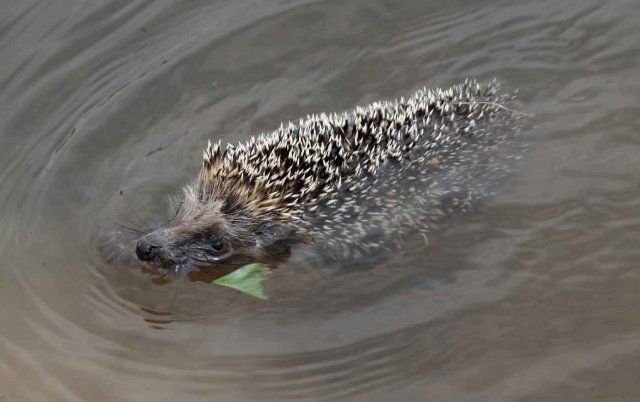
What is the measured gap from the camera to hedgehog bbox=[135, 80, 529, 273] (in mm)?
7441

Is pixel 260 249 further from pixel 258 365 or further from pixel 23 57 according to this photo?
pixel 23 57

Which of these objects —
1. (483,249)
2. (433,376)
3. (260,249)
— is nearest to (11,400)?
(260,249)

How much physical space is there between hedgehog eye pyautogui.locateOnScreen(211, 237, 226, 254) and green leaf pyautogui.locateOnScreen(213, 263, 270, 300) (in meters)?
0.25

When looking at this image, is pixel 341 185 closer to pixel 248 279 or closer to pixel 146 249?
pixel 248 279

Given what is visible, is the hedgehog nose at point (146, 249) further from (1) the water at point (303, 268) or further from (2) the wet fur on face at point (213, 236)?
(1) the water at point (303, 268)

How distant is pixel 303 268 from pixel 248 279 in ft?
1.68

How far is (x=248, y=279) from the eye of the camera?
7594mm

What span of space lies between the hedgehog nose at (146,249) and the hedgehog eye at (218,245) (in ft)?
1.75

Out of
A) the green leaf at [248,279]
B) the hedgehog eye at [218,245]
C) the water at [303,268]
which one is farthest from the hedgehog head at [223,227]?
the water at [303,268]

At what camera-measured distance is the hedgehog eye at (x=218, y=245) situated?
25.3 feet

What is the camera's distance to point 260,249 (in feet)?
25.5

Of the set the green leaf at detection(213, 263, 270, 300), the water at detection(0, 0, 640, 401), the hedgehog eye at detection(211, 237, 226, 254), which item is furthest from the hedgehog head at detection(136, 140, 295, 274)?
the water at detection(0, 0, 640, 401)

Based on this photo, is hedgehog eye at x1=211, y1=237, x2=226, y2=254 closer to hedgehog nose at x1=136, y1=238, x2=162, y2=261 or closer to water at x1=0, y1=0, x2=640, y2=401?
water at x1=0, y1=0, x2=640, y2=401

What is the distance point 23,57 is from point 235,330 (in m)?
5.01
